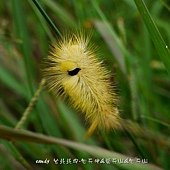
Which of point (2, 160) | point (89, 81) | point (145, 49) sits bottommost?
point (2, 160)

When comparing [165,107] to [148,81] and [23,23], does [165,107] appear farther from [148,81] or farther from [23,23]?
[23,23]

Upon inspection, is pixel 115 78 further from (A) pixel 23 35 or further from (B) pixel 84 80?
(A) pixel 23 35

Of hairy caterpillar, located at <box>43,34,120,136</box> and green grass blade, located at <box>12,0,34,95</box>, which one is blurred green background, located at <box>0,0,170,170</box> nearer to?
green grass blade, located at <box>12,0,34,95</box>

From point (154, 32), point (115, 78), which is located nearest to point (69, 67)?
point (154, 32)

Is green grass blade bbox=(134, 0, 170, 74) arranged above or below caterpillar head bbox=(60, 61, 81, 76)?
above

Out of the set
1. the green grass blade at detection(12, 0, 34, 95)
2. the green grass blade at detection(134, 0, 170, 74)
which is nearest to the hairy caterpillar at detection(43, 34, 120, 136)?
the green grass blade at detection(134, 0, 170, 74)

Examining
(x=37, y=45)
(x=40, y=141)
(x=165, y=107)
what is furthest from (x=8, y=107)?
(x=40, y=141)
